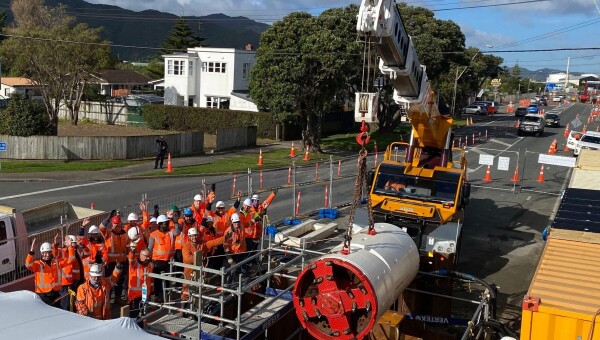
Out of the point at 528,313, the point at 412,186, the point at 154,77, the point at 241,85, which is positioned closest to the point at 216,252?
the point at 412,186

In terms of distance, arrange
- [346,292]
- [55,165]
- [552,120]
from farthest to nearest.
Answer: [552,120] → [55,165] → [346,292]

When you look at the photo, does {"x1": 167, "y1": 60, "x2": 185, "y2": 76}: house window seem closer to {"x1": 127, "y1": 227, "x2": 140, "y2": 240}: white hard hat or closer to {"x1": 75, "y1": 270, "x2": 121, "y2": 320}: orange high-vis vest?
{"x1": 127, "y1": 227, "x2": 140, "y2": 240}: white hard hat

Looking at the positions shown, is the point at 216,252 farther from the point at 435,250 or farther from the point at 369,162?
the point at 369,162

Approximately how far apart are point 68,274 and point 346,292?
17.7 ft

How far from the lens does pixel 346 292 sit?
8.99 m

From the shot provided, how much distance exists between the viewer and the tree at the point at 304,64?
118ft

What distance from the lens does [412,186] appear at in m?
16.4

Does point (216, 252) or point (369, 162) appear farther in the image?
point (369, 162)

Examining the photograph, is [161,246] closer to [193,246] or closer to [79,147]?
[193,246]

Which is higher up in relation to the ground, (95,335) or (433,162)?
(433,162)

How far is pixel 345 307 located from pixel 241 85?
4928 centimetres

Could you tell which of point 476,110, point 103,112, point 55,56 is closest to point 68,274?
point 55,56

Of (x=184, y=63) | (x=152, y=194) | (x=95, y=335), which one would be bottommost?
(x=152, y=194)

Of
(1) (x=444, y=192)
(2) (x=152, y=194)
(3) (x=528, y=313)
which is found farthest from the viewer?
(2) (x=152, y=194)
